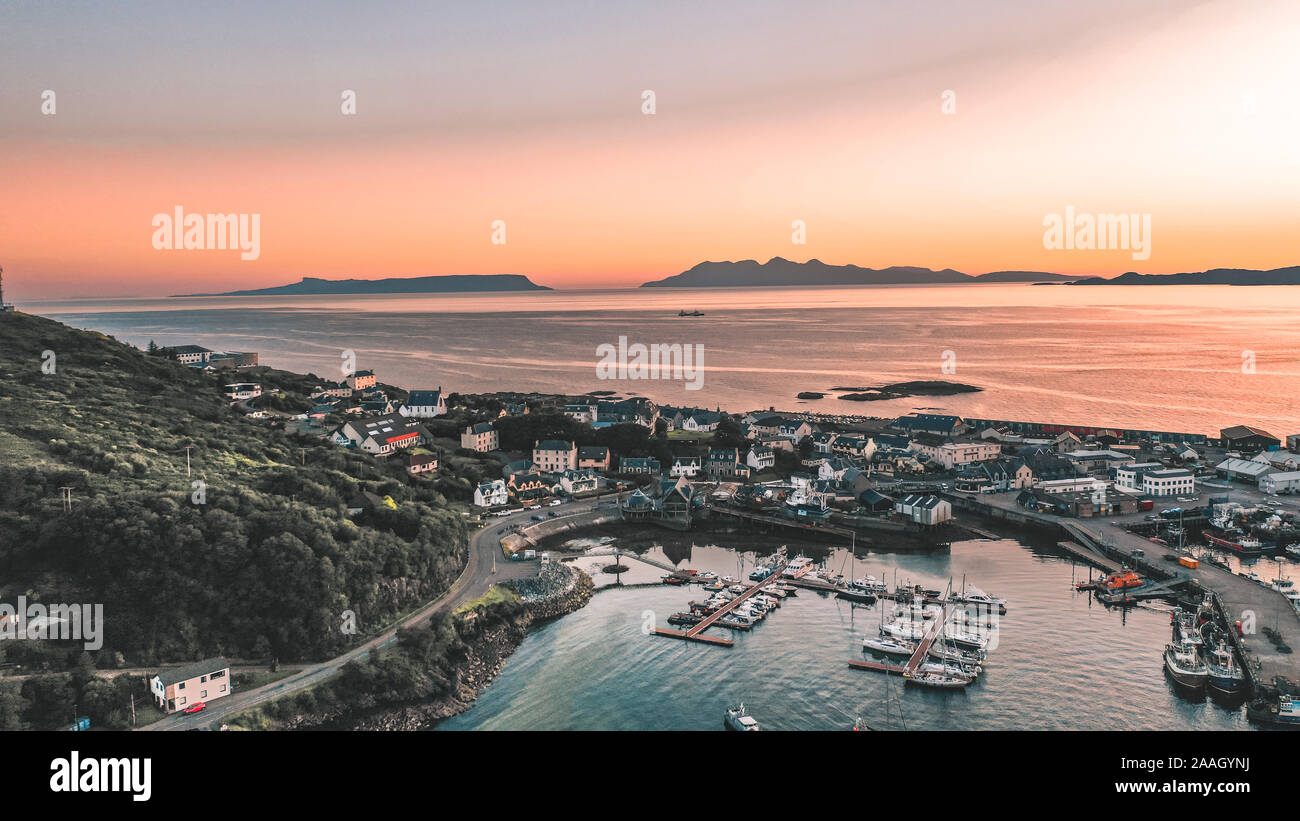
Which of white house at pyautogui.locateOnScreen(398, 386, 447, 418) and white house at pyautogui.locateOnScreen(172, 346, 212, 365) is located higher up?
white house at pyautogui.locateOnScreen(172, 346, 212, 365)

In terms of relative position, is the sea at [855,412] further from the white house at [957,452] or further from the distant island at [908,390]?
the white house at [957,452]

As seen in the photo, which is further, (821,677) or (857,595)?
(857,595)

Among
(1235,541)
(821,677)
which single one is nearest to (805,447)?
(1235,541)

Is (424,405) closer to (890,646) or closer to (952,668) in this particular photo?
(890,646)

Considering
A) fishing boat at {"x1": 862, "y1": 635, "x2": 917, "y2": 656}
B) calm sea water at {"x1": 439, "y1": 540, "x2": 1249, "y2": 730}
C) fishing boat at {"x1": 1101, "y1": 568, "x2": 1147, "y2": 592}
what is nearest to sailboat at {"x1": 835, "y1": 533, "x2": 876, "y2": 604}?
calm sea water at {"x1": 439, "y1": 540, "x2": 1249, "y2": 730}

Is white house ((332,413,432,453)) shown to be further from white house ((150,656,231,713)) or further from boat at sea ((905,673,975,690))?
boat at sea ((905,673,975,690))
